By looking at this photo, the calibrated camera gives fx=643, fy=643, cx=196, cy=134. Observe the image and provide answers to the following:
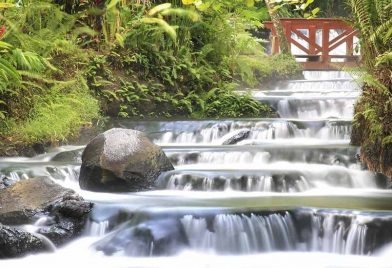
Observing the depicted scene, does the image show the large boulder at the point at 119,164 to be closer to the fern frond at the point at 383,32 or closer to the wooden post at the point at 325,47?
the fern frond at the point at 383,32

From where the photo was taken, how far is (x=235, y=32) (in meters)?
13.6

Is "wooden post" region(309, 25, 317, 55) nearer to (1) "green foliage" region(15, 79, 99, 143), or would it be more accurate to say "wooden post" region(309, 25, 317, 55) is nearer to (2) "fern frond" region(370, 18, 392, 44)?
(1) "green foliage" region(15, 79, 99, 143)

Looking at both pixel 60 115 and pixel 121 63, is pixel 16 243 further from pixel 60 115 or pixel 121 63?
pixel 121 63

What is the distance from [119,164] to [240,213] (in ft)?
6.48

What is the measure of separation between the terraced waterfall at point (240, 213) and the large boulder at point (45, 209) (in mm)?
125

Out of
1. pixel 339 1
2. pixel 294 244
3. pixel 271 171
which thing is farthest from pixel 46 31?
pixel 339 1

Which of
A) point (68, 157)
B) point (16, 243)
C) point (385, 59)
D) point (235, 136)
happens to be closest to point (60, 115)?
point (68, 157)

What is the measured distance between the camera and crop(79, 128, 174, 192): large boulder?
7441 millimetres

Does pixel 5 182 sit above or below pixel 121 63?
below

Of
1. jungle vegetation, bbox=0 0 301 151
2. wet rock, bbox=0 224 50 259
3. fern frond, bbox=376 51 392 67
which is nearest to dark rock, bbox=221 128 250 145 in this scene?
jungle vegetation, bbox=0 0 301 151

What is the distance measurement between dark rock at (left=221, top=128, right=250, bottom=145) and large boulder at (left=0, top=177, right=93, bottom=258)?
391cm

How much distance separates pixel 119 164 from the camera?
24.5ft

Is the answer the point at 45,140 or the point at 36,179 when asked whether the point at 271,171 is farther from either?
the point at 45,140

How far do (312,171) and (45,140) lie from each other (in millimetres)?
4185
